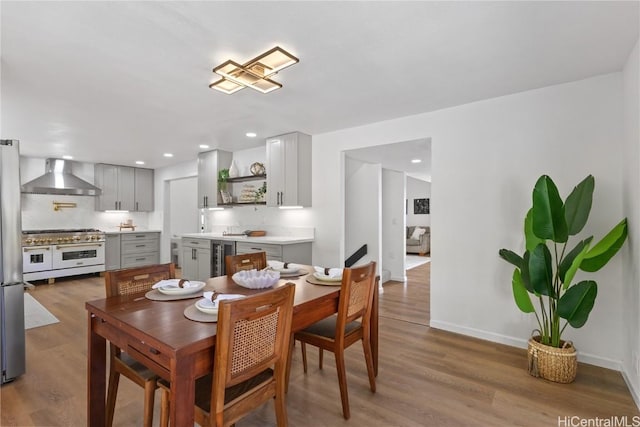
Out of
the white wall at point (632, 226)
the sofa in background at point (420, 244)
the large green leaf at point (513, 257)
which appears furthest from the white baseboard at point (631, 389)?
the sofa in background at point (420, 244)

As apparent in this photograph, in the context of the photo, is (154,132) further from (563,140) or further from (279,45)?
(563,140)

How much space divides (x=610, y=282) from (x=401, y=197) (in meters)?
3.49

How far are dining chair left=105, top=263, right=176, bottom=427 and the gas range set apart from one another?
16.9 ft

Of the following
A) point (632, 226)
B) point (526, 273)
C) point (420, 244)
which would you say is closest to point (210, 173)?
point (526, 273)

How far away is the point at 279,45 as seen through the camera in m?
2.10

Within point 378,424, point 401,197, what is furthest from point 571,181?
point 401,197

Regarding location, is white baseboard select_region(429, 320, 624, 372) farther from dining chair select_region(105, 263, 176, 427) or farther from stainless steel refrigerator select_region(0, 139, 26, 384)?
stainless steel refrigerator select_region(0, 139, 26, 384)

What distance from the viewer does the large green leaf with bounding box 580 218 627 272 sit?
2.11 meters

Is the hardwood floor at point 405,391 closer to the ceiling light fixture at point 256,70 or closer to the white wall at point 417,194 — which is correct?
the ceiling light fixture at point 256,70

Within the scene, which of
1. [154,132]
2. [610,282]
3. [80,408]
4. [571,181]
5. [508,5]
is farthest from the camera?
[154,132]

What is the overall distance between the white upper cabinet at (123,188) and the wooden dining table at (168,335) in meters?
6.26

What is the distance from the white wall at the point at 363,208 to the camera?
17.0ft

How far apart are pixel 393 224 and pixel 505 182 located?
292 centimetres

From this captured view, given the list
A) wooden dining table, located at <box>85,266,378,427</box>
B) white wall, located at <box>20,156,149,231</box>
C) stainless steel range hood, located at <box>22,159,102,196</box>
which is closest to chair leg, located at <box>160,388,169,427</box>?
wooden dining table, located at <box>85,266,378,427</box>
